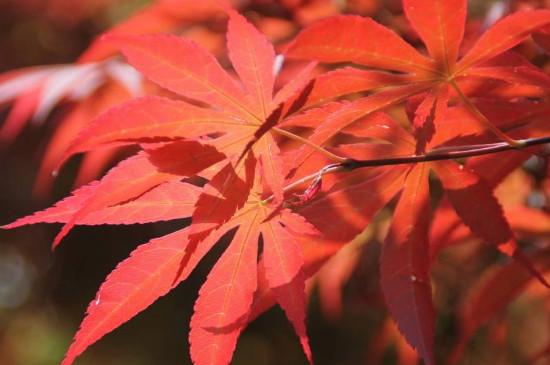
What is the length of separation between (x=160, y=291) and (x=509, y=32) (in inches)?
10.4

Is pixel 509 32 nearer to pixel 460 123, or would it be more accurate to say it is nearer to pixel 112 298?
pixel 460 123

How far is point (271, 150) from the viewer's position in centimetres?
42

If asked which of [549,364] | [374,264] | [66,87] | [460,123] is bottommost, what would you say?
[374,264]

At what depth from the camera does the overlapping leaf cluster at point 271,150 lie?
1.28 feet

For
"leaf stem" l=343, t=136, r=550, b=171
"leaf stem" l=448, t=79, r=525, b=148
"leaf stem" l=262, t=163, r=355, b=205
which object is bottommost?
"leaf stem" l=262, t=163, r=355, b=205

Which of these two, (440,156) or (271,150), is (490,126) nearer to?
(440,156)

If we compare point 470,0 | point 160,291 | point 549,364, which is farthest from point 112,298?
point 470,0

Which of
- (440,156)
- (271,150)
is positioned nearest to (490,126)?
(440,156)

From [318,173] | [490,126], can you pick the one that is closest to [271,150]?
[318,173]

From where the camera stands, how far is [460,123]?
516 millimetres

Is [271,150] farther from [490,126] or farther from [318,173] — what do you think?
[490,126]

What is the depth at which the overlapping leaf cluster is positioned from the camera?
1.28ft

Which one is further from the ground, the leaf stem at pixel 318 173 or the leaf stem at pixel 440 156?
the leaf stem at pixel 440 156

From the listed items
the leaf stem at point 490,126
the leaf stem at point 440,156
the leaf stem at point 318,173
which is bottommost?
the leaf stem at point 318,173
